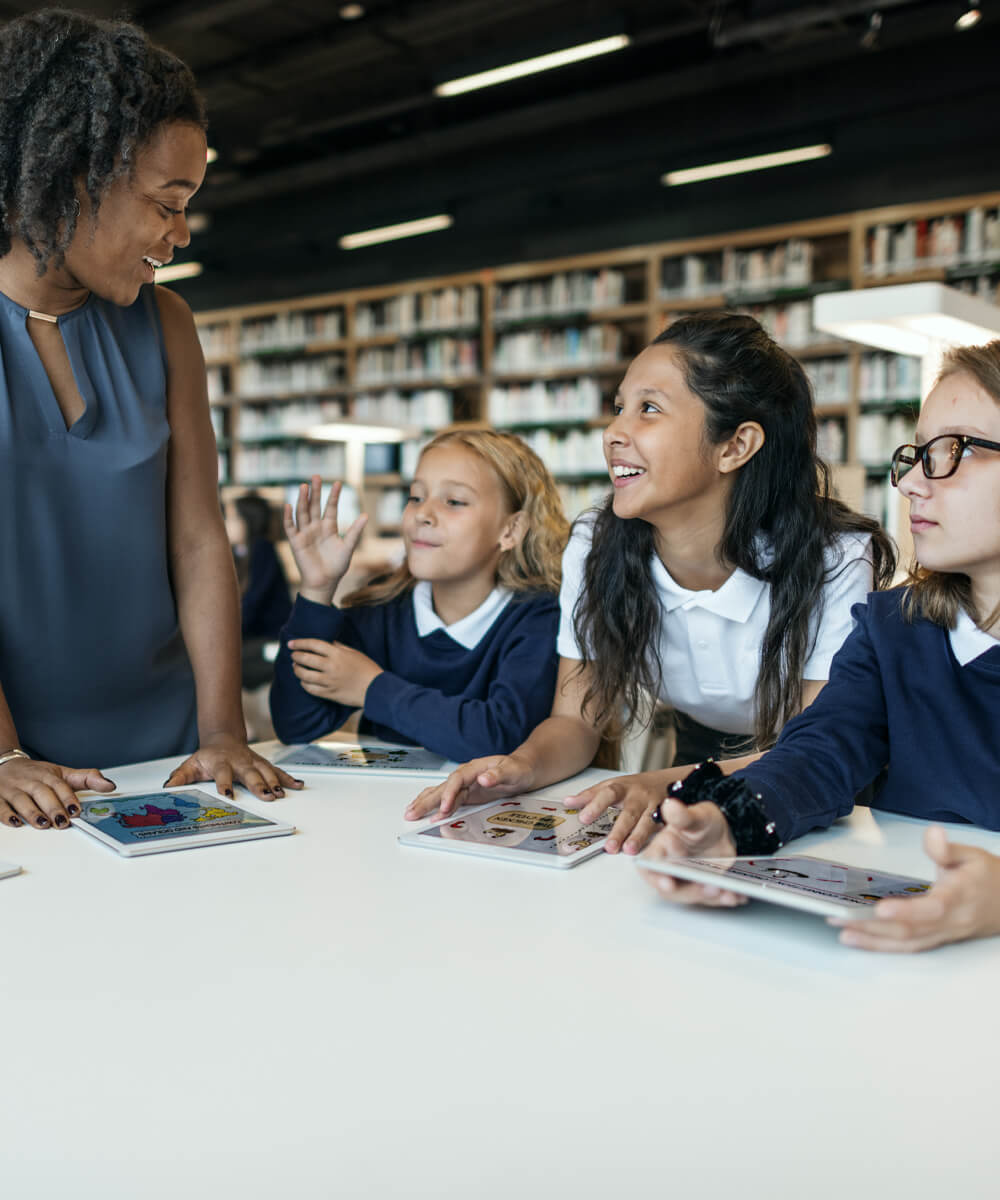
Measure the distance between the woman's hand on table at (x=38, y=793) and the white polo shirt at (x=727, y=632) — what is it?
2.37ft

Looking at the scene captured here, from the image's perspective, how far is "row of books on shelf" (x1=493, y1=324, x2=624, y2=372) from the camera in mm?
6363

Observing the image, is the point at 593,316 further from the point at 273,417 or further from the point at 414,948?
the point at 414,948

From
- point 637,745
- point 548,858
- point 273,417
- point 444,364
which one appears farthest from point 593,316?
point 548,858

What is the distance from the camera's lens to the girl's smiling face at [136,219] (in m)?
1.24

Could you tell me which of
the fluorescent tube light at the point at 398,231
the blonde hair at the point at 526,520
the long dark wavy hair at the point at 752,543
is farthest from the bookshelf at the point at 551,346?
the long dark wavy hair at the point at 752,543

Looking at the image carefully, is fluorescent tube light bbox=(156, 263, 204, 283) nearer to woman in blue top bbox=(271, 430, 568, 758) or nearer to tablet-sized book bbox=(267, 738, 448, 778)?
woman in blue top bbox=(271, 430, 568, 758)

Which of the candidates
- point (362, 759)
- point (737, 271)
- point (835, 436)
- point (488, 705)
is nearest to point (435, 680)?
point (488, 705)

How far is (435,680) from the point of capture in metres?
1.72

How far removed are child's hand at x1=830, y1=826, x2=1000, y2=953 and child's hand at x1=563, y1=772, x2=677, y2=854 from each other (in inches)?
10.8

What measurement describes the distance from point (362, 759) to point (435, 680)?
0.36 meters

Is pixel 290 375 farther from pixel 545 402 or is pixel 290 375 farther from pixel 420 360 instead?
pixel 545 402

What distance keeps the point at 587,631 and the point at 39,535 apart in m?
0.74

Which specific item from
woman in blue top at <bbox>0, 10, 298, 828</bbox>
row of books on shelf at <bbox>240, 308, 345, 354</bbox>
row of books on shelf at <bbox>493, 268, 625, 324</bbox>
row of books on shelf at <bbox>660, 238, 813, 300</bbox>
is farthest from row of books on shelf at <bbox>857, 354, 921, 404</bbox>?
woman in blue top at <bbox>0, 10, 298, 828</bbox>

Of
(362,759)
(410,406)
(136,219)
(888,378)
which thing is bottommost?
(362,759)
